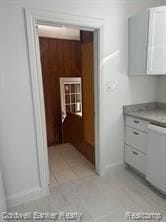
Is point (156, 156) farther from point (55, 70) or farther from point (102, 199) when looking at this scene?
point (55, 70)

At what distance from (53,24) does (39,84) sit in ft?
2.26

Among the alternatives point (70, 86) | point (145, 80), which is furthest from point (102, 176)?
point (70, 86)

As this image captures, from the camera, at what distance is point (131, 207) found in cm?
180

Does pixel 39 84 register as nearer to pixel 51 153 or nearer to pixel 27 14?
pixel 27 14

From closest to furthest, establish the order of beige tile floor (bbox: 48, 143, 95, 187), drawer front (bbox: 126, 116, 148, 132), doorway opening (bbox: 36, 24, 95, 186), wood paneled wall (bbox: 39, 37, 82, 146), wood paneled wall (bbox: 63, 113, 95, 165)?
drawer front (bbox: 126, 116, 148, 132)
beige tile floor (bbox: 48, 143, 95, 187)
doorway opening (bbox: 36, 24, 95, 186)
wood paneled wall (bbox: 63, 113, 95, 165)
wood paneled wall (bbox: 39, 37, 82, 146)

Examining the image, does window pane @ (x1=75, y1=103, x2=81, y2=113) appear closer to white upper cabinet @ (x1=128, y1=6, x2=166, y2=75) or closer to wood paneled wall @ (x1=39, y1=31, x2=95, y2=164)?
wood paneled wall @ (x1=39, y1=31, x2=95, y2=164)

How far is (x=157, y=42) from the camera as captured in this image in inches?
75.9

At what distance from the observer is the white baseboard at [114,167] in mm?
2413

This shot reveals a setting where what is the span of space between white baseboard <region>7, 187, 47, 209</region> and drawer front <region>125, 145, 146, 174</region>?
1301mm

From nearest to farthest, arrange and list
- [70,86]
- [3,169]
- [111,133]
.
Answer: [3,169] → [111,133] → [70,86]

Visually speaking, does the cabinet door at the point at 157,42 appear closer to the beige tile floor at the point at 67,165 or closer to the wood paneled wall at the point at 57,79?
the wood paneled wall at the point at 57,79

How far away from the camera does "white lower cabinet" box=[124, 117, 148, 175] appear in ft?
6.85
